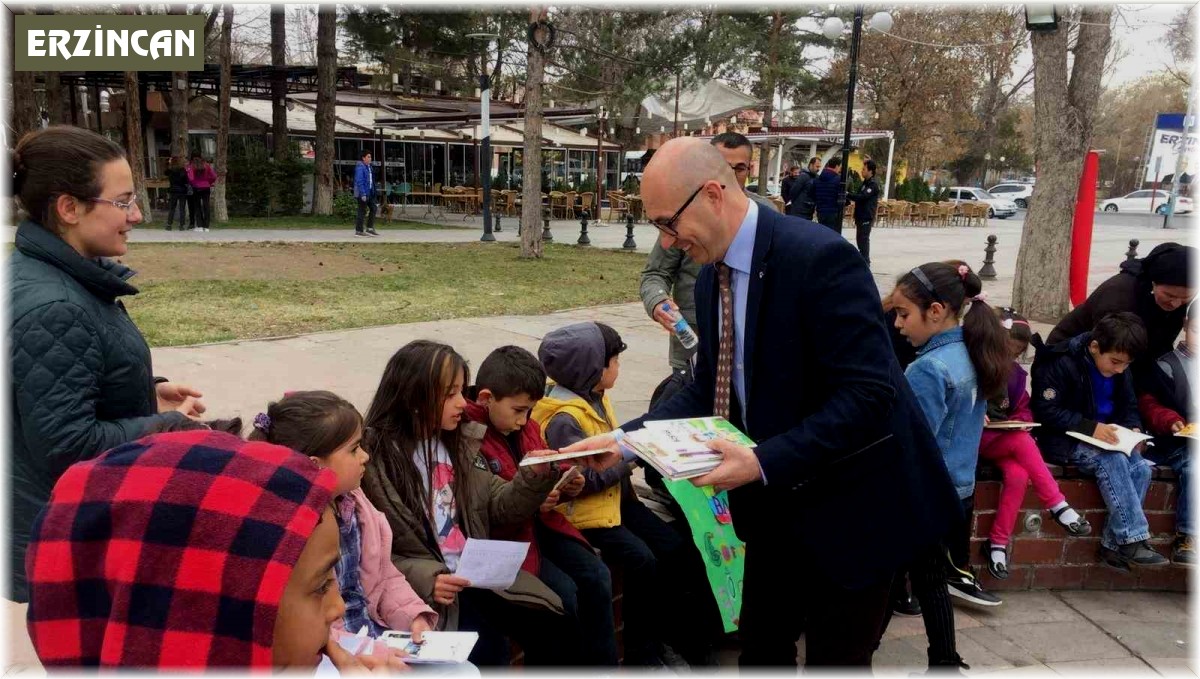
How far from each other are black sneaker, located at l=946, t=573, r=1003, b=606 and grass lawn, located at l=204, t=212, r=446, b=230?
63.2 feet

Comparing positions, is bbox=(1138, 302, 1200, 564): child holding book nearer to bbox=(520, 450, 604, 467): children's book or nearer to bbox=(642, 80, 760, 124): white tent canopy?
bbox=(520, 450, 604, 467): children's book

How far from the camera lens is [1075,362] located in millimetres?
4191

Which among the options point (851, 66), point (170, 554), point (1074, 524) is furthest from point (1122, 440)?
point (851, 66)

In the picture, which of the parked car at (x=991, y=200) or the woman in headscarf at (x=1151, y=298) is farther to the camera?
the parked car at (x=991, y=200)

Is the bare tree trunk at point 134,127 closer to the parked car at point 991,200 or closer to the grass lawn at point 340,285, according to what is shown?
the grass lawn at point 340,285

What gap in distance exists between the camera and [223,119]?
20.2m

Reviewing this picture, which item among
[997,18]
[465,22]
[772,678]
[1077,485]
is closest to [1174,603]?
[1077,485]

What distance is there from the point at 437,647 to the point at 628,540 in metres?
1.26

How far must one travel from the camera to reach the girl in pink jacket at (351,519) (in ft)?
7.76

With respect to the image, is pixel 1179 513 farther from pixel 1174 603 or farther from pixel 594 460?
pixel 594 460

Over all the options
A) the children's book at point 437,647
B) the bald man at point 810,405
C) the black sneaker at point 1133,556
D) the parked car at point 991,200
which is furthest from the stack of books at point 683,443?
the parked car at point 991,200

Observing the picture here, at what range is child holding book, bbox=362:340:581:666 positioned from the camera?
8.73 feet

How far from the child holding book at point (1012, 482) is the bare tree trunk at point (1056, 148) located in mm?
6944

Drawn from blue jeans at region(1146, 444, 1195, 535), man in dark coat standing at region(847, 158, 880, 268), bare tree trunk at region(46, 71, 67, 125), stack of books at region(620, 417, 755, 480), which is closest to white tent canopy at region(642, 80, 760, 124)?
man in dark coat standing at region(847, 158, 880, 268)
